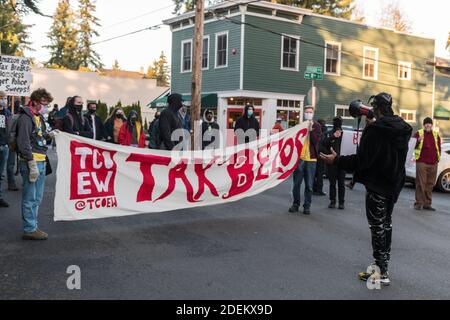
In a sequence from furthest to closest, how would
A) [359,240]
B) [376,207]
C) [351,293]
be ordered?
[359,240]
[376,207]
[351,293]

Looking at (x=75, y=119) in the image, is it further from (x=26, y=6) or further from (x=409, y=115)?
→ (x=409, y=115)

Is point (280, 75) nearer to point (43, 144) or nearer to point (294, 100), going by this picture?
point (294, 100)

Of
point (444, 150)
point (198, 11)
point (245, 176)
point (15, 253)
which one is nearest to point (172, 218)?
point (245, 176)

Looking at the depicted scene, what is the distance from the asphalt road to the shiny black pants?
31 cm

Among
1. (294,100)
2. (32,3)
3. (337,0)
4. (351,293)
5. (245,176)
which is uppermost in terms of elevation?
(337,0)

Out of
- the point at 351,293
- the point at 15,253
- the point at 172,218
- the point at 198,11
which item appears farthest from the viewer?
the point at 198,11

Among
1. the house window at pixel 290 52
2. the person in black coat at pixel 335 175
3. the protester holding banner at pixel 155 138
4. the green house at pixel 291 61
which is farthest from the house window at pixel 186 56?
the person in black coat at pixel 335 175

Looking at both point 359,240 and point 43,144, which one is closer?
point 43,144

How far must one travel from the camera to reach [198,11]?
1452 centimetres

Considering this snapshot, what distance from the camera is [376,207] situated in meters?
5.43

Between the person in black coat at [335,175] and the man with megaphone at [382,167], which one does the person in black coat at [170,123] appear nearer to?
the person in black coat at [335,175]

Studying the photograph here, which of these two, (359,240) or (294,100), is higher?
(294,100)

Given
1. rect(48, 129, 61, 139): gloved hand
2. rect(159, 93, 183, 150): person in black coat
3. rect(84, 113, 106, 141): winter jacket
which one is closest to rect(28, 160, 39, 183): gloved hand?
rect(48, 129, 61, 139): gloved hand

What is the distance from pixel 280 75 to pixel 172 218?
20707 mm
